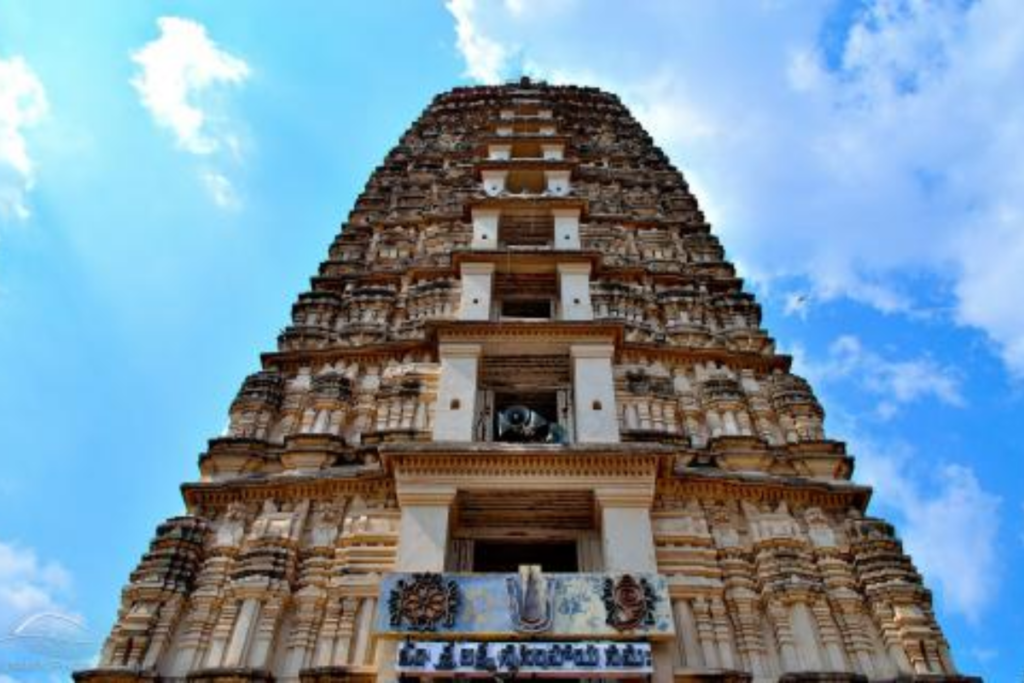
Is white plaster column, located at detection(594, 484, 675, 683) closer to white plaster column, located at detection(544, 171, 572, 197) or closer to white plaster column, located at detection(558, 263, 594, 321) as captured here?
Answer: white plaster column, located at detection(558, 263, 594, 321)

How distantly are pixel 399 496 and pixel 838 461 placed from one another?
19.5 ft

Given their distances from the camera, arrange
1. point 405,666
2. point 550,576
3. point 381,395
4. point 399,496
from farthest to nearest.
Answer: point 381,395, point 399,496, point 550,576, point 405,666

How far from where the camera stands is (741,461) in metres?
11.5

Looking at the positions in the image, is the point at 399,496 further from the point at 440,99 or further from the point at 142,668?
the point at 440,99

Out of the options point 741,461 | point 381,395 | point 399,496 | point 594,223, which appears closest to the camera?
point 399,496

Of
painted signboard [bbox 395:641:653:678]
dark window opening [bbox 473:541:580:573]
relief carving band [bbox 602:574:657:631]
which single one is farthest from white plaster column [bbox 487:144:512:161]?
painted signboard [bbox 395:641:653:678]

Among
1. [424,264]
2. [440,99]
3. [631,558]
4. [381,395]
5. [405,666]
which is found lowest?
[405,666]

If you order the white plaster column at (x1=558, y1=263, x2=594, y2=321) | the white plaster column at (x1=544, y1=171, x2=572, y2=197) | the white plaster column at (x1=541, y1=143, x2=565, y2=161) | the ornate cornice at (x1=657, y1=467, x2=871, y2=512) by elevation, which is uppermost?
the white plaster column at (x1=541, y1=143, x2=565, y2=161)

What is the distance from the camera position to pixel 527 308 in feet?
47.8

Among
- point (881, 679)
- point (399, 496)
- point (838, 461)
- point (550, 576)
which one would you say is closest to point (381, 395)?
point (399, 496)

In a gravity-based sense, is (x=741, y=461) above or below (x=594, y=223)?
below

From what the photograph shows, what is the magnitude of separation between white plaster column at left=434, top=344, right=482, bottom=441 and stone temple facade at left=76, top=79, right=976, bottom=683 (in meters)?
0.04

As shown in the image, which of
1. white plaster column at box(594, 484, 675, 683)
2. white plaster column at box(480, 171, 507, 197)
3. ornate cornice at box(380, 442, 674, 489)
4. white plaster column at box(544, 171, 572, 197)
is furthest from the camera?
white plaster column at box(480, 171, 507, 197)

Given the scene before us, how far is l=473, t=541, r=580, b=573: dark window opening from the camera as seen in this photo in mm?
10781
